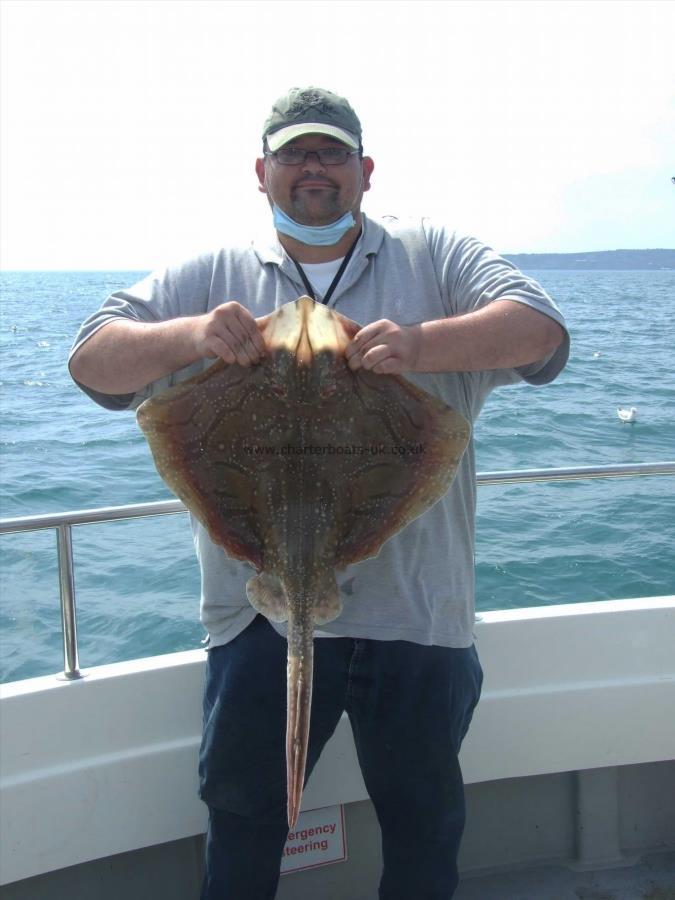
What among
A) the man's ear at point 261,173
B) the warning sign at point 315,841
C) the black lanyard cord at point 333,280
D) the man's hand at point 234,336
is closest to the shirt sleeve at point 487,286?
the black lanyard cord at point 333,280

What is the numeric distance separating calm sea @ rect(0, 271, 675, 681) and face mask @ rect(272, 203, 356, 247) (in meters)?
1.71

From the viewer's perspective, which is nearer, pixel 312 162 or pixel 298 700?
pixel 298 700

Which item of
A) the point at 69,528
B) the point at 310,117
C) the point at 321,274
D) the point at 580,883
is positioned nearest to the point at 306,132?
the point at 310,117

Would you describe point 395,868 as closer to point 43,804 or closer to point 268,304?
point 43,804

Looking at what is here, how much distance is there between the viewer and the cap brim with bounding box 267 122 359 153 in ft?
7.66

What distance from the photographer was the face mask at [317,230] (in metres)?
2.43

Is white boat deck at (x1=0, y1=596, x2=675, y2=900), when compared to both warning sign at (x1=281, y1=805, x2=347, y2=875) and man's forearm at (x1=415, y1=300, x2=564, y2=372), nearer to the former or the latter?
warning sign at (x1=281, y1=805, x2=347, y2=875)

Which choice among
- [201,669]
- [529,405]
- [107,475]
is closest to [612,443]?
[529,405]

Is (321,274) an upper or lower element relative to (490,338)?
upper

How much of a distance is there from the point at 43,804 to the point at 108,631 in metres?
2.55

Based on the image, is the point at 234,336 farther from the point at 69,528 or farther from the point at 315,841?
the point at 315,841

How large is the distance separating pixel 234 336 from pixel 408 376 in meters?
0.59

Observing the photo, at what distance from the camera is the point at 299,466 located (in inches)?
78.9

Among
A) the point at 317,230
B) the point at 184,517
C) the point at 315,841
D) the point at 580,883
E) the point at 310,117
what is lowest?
the point at 580,883
